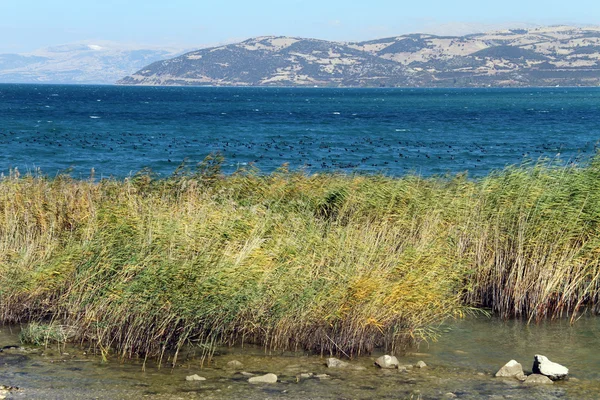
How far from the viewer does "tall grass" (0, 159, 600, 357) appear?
1235cm

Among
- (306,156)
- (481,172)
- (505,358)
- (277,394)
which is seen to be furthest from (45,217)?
(306,156)

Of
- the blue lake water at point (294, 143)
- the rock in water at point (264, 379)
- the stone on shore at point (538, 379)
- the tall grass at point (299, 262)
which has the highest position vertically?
the tall grass at point (299, 262)

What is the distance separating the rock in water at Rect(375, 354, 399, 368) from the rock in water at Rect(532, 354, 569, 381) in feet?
6.75

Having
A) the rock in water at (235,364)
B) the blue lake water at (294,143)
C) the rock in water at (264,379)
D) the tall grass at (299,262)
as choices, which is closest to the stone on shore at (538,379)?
the tall grass at (299,262)

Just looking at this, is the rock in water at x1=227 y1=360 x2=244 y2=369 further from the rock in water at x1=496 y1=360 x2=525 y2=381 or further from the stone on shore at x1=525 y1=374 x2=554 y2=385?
the stone on shore at x1=525 y1=374 x2=554 y2=385

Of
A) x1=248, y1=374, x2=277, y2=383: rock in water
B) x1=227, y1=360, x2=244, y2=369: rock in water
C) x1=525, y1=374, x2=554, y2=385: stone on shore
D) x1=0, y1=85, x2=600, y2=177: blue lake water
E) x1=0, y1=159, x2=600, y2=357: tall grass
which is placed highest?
x1=0, y1=159, x2=600, y2=357: tall grass

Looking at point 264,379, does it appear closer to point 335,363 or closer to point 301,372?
point 301,372

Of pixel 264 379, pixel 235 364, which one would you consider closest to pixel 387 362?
pixel 264 379

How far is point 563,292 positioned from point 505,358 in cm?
289

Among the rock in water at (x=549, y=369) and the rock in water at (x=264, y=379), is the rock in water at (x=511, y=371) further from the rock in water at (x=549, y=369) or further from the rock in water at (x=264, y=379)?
the rock in water at (x=264, y=379)

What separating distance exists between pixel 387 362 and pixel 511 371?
181 centimetres

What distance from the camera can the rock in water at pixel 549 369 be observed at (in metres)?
11.6

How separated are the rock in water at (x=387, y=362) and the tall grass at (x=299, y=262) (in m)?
0.55

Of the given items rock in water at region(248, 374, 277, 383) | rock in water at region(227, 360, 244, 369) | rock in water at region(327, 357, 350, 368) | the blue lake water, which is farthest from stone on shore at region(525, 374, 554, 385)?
the blue lake water
